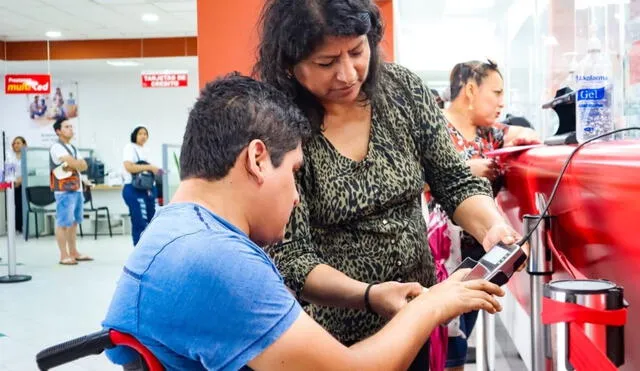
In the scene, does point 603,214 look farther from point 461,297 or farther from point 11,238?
point 11,238

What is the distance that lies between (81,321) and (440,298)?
170 inches

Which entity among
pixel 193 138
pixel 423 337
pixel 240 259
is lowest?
pixel 423 337

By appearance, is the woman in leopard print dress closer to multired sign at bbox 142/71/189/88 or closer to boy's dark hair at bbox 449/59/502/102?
boy's dark hair at bbox 449/59/502/102

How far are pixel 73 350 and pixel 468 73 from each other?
279 centimetres

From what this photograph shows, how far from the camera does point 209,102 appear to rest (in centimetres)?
96

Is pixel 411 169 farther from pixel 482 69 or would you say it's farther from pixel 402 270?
pixel 482 69

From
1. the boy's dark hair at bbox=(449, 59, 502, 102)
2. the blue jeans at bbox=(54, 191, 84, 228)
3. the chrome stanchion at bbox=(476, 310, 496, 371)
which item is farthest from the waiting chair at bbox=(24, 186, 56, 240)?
the chrome stanchion at bbox=(476, 310, 496, 371)

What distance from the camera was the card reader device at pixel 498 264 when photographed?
1.14 meters

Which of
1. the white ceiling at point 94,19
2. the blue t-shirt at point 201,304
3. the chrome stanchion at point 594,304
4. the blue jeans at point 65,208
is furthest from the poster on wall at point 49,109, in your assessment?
the chrome stanchion at point 594,304

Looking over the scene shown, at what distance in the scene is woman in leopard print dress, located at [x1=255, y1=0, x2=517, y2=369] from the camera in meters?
1.28

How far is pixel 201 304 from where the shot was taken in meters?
0.82

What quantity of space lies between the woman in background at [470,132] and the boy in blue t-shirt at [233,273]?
5.90ft

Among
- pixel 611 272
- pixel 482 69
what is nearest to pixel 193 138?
pixel 611 272

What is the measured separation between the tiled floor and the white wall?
4.83 meters
